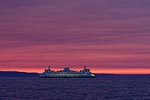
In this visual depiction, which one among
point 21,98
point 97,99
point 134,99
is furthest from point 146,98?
point 21,98

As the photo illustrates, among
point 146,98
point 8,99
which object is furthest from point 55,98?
point 146,98

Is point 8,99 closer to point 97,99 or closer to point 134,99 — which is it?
point 97,99

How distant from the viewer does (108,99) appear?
9075cm

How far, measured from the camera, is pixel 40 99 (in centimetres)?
8962

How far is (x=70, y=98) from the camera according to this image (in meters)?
93.2

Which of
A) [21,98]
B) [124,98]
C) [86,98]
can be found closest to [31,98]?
[21,98]

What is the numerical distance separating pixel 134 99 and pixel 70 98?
1121cm

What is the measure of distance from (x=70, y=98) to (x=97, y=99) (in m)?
5.37

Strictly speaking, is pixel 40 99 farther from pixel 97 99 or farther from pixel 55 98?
pixel 97 99

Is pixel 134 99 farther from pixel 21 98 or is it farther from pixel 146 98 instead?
pixel 21 98

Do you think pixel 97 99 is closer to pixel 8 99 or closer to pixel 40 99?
pixel 40 99

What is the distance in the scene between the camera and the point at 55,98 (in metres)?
92.7

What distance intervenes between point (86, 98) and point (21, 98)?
37.5 ft

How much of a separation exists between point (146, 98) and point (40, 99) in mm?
19007
